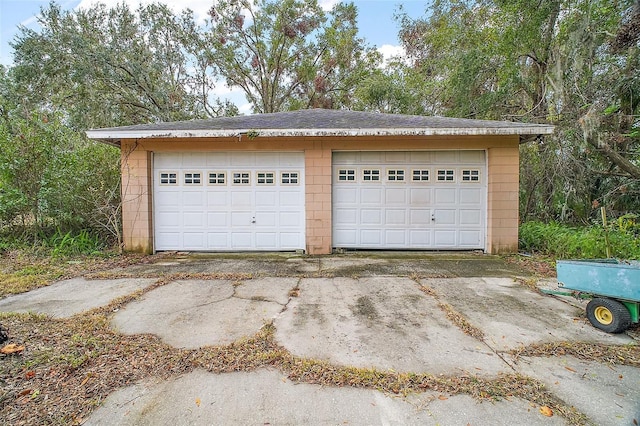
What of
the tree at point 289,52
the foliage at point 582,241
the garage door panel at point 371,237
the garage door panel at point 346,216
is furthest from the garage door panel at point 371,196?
the tree at point 289,52

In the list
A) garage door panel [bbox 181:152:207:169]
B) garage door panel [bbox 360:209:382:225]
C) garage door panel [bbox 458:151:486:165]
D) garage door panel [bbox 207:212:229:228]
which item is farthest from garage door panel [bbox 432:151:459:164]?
garage door panel [bbox 181:152:207:169]

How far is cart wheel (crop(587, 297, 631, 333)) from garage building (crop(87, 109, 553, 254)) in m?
3.71

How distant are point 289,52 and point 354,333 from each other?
17.3 metres

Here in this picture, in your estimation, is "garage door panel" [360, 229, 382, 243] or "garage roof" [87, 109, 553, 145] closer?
"garage roof" [87, 109, 553, 145]

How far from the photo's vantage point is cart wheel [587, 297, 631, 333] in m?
2.87

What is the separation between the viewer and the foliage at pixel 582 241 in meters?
5.07

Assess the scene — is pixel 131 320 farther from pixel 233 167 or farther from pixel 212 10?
pixel 212 10

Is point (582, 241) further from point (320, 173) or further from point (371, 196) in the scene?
point (320, 173)

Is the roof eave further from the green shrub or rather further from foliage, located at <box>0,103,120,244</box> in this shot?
the green shrub

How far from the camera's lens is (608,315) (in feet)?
9.75

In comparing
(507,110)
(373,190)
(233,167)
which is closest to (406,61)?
(507,110)

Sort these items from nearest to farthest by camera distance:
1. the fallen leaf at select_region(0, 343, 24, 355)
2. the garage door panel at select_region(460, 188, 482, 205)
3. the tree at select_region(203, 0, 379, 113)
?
the fallen leaf at select_region(0, 343, 24, 355), the garage door panel at select_region(460, 188, 482, 205), the tree at select_region(203, 0, 379, 113)

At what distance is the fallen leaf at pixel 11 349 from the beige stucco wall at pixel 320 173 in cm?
435

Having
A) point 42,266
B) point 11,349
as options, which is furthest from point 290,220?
point 11,349
